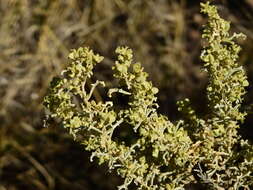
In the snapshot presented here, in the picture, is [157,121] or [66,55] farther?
[66,55]

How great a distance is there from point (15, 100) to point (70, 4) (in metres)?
0.63

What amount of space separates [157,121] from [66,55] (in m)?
1.86

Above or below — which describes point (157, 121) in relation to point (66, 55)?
below

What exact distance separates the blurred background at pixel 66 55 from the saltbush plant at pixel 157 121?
144 centimetres

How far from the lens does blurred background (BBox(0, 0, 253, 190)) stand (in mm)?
2781

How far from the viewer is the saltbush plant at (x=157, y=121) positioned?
3.69 feet

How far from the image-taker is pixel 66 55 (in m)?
2.94

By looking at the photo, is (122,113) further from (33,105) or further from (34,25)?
(34,25)

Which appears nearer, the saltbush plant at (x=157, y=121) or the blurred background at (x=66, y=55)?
the saltbush plant at (x=157, y=121)

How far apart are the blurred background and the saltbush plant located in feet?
4.74

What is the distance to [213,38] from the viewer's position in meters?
1.17

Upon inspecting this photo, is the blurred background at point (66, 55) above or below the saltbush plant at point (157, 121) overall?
above

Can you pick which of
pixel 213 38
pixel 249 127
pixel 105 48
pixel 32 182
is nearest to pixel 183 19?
pixel 105 48

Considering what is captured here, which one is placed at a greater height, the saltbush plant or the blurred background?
the blurred background
